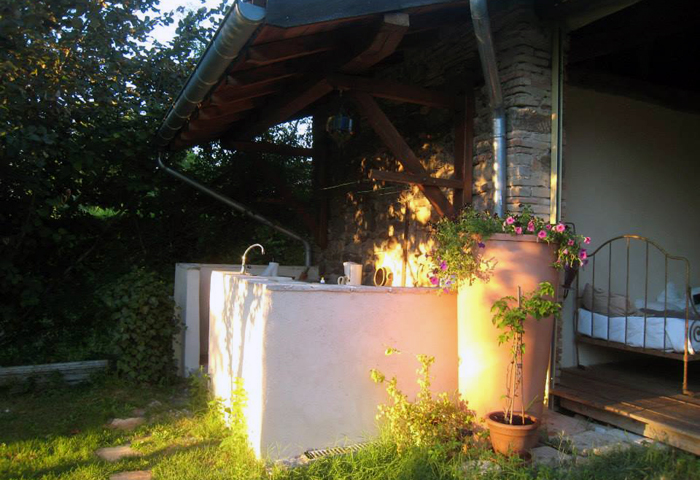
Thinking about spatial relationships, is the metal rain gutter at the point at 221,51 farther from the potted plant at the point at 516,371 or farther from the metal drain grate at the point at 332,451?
the metal drain grate at the point at 332,451

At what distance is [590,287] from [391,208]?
2015 millimetres

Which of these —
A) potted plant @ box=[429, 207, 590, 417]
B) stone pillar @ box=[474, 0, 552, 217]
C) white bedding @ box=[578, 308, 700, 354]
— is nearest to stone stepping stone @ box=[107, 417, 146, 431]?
potted plant @ box=[429, 207, 590, 417]

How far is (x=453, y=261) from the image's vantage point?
337 centimetres

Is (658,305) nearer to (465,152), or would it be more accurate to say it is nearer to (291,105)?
(465,152)

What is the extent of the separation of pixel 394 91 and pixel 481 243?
153 centimetres

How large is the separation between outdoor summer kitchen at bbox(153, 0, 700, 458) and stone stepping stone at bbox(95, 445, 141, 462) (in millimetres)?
719

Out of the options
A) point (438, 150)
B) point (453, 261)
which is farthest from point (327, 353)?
point (438, 150)

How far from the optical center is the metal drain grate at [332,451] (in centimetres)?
316

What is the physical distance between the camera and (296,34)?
325cm

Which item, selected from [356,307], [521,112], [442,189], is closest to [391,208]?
[442,189]

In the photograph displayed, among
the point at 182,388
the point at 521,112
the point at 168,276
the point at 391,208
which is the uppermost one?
the point at 521,112

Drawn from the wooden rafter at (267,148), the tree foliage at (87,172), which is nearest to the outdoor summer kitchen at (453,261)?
the wooden rafter at (267,148)

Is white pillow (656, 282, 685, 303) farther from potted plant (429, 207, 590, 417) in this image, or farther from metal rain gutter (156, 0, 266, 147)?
metal rain gutter (156, 0, 266, 147)

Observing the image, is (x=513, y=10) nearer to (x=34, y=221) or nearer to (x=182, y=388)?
(x=182, y=388)
